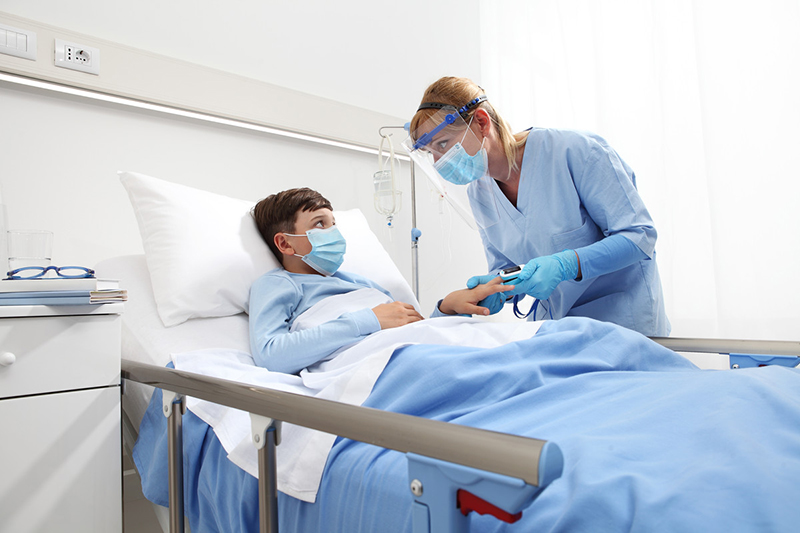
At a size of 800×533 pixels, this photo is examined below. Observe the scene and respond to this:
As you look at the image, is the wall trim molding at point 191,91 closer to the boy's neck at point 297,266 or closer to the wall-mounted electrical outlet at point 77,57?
the wall-mounted electrical outlet at point 77,57

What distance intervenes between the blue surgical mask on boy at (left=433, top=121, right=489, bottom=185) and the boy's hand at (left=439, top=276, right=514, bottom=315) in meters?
0.32

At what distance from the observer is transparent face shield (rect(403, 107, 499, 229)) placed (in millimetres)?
1457

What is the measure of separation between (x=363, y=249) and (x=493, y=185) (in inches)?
21.8

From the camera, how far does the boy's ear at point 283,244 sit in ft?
5.12

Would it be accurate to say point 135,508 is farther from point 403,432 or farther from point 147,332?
point 403,432

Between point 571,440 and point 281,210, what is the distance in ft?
3.96

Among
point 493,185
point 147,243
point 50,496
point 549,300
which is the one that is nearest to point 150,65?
point 147,243

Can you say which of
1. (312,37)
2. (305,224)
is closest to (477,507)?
(305,224)

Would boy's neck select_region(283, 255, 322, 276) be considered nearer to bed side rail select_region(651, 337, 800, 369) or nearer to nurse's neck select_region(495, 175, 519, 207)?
nurse's neck select_region(495, 175, 519, 207)

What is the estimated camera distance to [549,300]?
1613 mm

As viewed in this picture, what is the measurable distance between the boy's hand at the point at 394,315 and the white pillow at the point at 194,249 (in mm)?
465

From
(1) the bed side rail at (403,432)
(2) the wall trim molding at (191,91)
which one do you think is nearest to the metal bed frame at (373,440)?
(1) the bed side rail at (403,432)

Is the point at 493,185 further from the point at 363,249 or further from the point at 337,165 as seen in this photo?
the point at 337,165

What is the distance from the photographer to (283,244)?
157 centimetres
